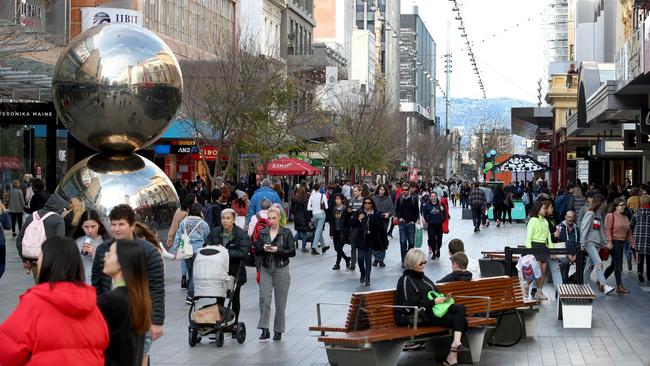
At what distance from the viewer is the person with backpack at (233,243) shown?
1390cm

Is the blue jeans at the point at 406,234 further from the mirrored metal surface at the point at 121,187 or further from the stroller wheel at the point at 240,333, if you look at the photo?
the stroller wheel at the point at 240,333

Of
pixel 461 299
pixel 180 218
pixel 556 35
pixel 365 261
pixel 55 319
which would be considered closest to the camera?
pixel 55 319

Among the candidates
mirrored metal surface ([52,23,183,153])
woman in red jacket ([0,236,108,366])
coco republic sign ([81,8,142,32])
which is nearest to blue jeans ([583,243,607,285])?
mirrored metal surface ([52,23,183,153])

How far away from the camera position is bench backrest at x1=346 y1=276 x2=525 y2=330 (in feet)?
39.2

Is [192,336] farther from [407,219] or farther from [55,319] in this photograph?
[407,219]

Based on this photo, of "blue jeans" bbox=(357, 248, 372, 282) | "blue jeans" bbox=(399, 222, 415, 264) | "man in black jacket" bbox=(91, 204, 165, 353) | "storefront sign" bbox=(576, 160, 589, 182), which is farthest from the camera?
"storefront sign" bbox=(576, 160, 589, 182)

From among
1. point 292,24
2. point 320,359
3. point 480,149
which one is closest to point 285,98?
point 320,359

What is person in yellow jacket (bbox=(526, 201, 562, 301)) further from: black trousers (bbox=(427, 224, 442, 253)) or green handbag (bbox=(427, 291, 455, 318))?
black trousers (bbox=(427, 224, 442, 253))

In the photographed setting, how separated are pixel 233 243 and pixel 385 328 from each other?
2.62 metres

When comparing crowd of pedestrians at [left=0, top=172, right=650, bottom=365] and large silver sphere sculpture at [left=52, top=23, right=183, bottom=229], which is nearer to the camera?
crowd of pedestrians at [left=0, top=172, right=650, bottom=365]

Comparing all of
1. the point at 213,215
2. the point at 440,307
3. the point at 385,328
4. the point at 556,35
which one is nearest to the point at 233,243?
the point at 385,328

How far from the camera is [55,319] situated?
6023 millimetres

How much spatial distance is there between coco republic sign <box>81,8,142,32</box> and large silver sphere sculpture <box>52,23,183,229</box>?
32.5m

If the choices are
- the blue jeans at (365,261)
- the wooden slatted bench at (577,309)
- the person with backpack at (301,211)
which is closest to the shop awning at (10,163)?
the person with backpack at (301,211)
